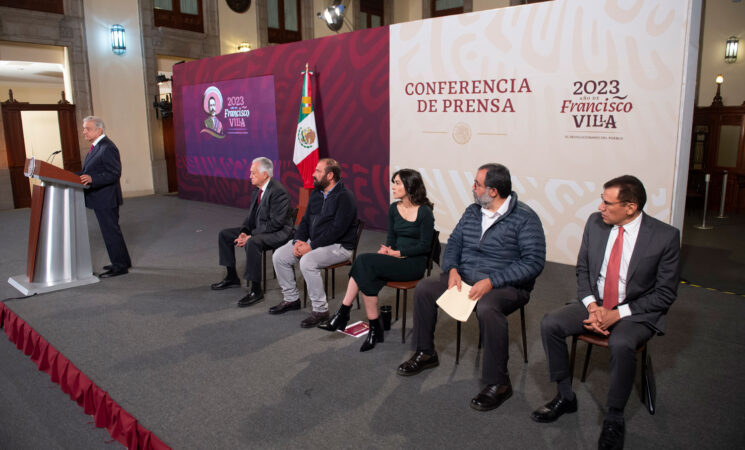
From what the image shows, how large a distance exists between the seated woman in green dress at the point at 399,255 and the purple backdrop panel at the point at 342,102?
11.3 feet

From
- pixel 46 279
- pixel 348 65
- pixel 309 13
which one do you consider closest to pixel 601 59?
pixel 348 65

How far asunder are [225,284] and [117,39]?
7.34 m

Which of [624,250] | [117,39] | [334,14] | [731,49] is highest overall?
[334,14]

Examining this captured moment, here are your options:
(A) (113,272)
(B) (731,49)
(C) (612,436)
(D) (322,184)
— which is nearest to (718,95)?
(B) (731,49)

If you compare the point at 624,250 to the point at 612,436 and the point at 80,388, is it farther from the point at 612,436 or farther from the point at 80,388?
the point at 80,388

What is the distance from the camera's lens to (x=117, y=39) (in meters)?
9.93

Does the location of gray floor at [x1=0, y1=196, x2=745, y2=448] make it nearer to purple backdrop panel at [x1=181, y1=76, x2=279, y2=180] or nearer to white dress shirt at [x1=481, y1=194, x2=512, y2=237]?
white dress shirt at [x1=481, y1=194, x2=512, y2=237]

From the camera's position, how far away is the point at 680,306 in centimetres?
415

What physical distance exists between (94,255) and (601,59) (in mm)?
5455

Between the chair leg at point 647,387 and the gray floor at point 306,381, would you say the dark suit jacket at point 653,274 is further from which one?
the gray floor at point 306,381

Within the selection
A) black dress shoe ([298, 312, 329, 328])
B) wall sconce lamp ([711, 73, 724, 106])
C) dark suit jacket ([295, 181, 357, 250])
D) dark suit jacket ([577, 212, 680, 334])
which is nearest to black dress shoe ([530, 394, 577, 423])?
dark suit jacket ([577, 212, 680, 334])

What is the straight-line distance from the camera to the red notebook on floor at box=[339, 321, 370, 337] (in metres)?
3.65

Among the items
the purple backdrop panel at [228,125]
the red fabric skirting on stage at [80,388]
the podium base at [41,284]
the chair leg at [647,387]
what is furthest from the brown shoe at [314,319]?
the purple backdrop panel at [228,125]

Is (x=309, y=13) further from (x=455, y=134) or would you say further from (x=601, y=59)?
(x=601, y=59)
